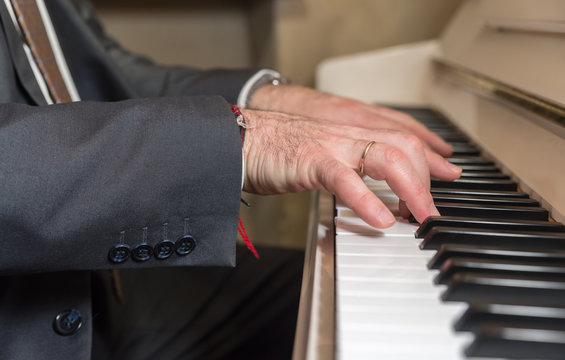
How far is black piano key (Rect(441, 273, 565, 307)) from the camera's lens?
1.38 feet

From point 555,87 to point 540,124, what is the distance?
59 mm

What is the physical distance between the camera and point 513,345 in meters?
0.35

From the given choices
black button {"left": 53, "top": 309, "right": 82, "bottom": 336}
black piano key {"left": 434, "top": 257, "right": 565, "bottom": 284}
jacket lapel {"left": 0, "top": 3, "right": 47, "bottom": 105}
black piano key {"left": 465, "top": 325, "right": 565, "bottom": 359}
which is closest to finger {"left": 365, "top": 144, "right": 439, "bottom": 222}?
black piano key {"left": 434, "top": 257, "right": 565, "bottom": 284}

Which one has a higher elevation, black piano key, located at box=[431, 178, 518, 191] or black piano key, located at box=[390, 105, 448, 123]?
black piano key, located at box=[431, 178, 518, 191]

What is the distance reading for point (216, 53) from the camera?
93.9 inches

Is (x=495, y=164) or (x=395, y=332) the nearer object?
(x=395, y=332)

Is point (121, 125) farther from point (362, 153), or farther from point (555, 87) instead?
point (555, 87)

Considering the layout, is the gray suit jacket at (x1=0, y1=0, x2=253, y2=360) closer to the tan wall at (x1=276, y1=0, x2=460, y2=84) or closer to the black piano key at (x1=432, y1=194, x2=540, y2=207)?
the black piano key at (x1=432, y1=194, x2=540, y2=207)

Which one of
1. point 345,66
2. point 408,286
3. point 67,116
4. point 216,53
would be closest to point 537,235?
point 408,286

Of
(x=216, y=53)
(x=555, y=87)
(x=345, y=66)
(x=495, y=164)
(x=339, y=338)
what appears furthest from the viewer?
(x=216, y=53)

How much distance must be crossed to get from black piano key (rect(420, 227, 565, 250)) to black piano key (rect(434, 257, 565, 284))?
0.17 feet

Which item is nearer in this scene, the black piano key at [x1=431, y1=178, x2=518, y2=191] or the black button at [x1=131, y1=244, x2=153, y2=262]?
the black button at [x1=131, y1=244, x2=153, y2=262]

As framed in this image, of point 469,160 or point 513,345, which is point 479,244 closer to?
point 513,345

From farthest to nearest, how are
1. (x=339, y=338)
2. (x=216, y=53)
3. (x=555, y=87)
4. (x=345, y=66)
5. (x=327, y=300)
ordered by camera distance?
(x=216, y=53), (x=345, y=66), (x=555, y=87), (x=327, y=300), (x=339, y=338)
